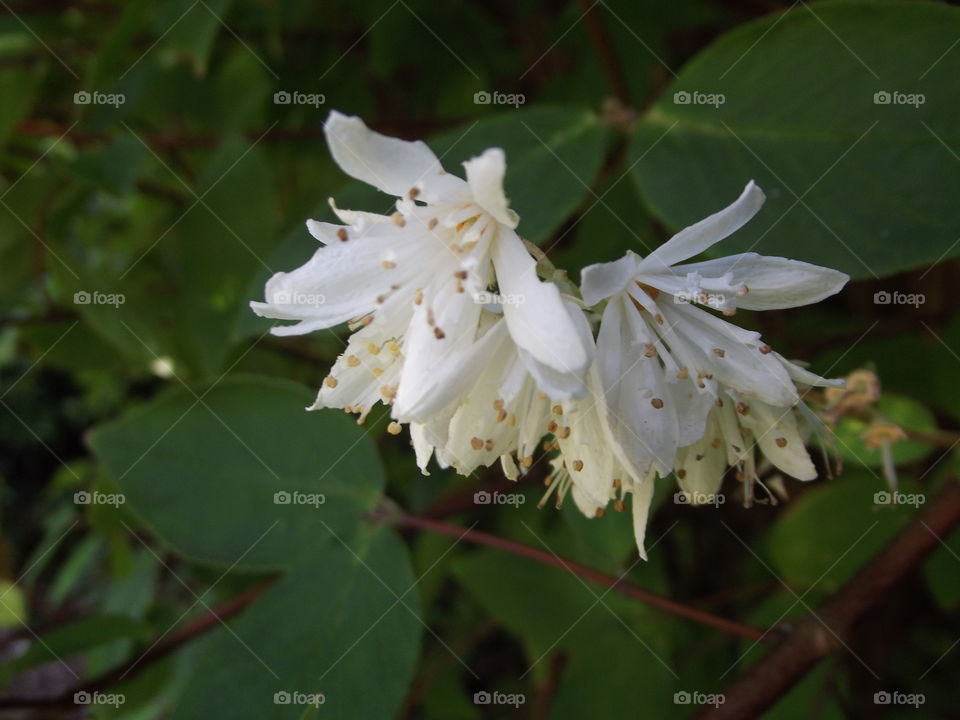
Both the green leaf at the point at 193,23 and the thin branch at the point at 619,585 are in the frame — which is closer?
the thin branch at the point at 619,585

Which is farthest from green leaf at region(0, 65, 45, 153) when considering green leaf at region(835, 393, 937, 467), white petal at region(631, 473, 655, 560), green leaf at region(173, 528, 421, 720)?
green leaf at region(835, 393, 937, 467)

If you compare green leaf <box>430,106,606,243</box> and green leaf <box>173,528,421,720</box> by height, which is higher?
green leaf <box>430,106,606,243</box>

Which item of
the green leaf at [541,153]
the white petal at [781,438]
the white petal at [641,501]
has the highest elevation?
the green leaf at [541,153]

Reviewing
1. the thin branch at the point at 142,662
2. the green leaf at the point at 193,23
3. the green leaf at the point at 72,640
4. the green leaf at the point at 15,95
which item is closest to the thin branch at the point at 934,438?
the thin branch at the point at 142,662

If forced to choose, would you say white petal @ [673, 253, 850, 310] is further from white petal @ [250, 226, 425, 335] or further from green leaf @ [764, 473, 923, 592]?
green leaf @ [764, 473, 923, 592]

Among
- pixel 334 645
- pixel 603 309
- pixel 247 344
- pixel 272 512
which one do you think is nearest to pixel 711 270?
pixel 603 309

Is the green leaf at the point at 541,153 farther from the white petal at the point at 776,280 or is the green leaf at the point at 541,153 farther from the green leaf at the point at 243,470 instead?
the green leaf at the point at 243,470
